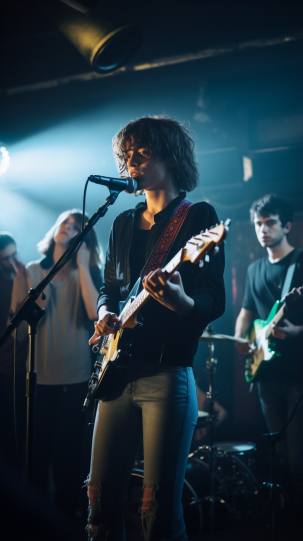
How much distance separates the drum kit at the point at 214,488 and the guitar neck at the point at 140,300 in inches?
64.4

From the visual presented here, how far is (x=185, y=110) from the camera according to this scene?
4613mm

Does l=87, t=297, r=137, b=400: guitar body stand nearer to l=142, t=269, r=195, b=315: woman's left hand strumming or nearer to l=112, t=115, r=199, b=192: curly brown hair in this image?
l=142, t=269, r=195, b=315: woman's left hand strumming

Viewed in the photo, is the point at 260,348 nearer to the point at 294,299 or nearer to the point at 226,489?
the point at 294,299

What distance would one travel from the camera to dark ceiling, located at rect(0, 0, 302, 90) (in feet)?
11.7

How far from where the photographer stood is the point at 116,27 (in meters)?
2.84

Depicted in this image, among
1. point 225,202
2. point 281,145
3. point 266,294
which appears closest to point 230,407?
point 266,294

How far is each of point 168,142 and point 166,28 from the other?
8.13ft

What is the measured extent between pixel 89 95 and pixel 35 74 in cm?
61

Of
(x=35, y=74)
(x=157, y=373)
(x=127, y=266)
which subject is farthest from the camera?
(x=35, y=74)

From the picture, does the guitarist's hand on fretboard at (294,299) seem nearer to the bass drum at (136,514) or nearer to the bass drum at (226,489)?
the bass drum at (226,489)

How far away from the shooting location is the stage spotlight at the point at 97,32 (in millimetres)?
2852

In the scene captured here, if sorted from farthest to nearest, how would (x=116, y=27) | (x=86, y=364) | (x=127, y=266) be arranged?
(x=86, y=364), (x=116, y=27), (x=127, y=266)

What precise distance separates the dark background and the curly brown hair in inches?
87.2

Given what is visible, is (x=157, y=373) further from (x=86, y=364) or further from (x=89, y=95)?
(x=89, y=95)
